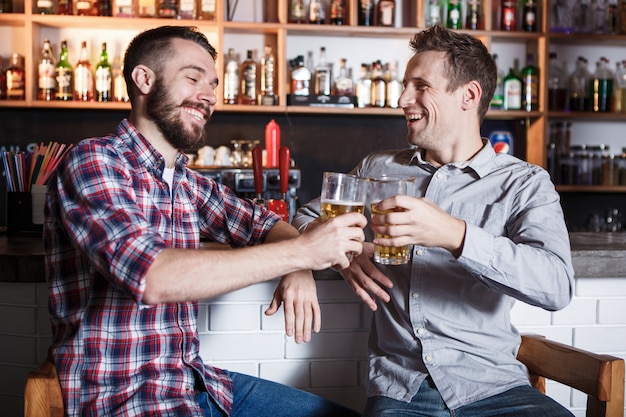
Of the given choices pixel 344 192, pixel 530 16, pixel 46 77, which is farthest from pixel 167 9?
pixel 344 192

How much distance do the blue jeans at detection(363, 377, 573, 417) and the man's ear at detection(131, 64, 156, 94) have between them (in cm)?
84

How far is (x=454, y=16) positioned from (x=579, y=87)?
88 centimetres

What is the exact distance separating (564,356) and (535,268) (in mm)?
225

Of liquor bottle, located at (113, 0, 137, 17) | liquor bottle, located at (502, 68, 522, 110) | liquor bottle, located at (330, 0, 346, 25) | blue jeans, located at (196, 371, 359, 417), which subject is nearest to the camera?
Answer: blue jeans, located at (196, 371, 359, 417)

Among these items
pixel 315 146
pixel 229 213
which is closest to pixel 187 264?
pixel 229 213

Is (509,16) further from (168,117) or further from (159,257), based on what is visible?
(159,257)

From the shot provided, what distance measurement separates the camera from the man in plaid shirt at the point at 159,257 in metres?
1.23

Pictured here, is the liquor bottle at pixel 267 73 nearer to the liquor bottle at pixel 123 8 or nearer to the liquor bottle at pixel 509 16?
the liquor bottle at pixel 123 8

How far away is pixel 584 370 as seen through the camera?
1465mm

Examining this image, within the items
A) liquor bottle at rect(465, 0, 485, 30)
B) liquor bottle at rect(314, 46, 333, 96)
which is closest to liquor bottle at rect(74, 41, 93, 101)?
liquor bottle at rect(314, 46, 333, 96)

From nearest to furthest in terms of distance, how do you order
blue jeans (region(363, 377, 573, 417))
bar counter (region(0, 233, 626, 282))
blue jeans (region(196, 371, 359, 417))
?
blue jeans (region(363, 377, 573, 417))
blue jeans (region(196, 371, 359, 417))
bar counter (region(0, 233, 626, 282))

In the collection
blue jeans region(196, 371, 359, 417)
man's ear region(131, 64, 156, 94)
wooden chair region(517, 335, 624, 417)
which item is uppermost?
man's ear region(131, 64, 156, 94)

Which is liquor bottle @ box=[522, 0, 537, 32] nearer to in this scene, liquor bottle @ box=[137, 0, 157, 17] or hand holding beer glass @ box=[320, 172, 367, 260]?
liquor bottle @ box=[137, 0, 157, 17]

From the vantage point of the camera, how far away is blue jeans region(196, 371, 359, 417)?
161cm
